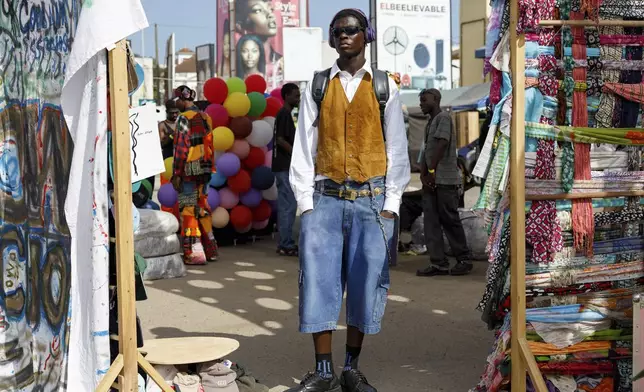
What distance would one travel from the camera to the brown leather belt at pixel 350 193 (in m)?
4.89

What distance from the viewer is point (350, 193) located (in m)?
4.89

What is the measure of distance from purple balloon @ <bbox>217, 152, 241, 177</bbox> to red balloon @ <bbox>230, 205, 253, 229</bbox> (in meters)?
0.58

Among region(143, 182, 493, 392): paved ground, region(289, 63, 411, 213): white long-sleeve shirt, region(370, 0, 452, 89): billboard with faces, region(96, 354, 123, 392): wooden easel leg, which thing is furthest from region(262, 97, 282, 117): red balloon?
region(370, 0, 452, 89): billboard with faces

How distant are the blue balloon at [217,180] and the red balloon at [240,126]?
0.58m

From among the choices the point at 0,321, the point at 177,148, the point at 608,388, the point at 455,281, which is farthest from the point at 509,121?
the point at 177,148

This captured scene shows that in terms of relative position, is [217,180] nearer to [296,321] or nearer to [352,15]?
[296,321]

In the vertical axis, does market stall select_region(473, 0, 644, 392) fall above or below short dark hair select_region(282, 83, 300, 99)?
below

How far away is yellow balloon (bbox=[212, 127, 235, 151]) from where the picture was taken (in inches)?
418

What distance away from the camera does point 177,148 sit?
9406 millimetres

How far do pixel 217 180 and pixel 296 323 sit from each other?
4291 millimetres

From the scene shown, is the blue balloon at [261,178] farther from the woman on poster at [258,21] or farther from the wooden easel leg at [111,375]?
the woman on poster at [258,21]

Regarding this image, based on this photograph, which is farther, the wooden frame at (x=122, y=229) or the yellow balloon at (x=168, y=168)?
the yellow balloon at (x=168, y=168)

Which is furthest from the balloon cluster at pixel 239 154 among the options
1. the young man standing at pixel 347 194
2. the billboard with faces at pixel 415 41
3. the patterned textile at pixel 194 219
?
the billboard with faces at pixel 415 41

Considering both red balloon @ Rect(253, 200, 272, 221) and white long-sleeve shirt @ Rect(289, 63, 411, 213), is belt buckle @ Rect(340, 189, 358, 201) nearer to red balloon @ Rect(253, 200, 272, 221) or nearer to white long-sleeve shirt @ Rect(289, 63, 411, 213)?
white long-sleeve shirt @ Rect(289, 63, 411, 213)
